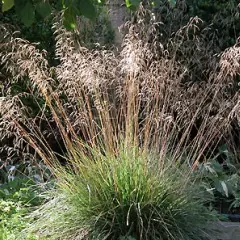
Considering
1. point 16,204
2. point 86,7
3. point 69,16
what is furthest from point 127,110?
point 86,7

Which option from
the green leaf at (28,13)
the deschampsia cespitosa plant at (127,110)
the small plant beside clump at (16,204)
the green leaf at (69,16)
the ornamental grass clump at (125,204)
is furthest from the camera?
the deschampsia cespitosa plant at (127,110)

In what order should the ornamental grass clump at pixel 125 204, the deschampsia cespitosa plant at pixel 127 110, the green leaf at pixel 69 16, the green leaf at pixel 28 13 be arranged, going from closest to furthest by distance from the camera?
1. the green leaf at pixel 28 13
2. the green leaf at pixel 69 16
3. the ornamental grass clump at pixel 125 204
4. the deschampsia cespitosa plant at pixel 127 110

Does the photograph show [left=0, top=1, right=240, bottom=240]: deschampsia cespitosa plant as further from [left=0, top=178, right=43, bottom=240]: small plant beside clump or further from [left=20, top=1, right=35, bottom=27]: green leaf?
[left=20, top=1, right=35, bottom=27]: green leaf

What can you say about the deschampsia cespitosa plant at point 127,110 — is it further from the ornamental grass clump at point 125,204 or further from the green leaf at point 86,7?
the green leaf at point 86,7

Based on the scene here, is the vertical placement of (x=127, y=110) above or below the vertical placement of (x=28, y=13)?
below

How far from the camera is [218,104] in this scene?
504 cm

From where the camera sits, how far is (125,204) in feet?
12.7

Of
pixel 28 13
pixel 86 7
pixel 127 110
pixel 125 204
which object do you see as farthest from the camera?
pixel 127 110

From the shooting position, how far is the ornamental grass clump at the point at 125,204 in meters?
3.83

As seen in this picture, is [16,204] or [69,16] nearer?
[69,16]

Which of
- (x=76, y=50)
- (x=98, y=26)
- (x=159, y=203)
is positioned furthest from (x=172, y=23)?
(x=159, y=203)

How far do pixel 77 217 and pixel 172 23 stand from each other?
3066 millimetres

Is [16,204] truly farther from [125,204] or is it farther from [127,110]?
[127,110]

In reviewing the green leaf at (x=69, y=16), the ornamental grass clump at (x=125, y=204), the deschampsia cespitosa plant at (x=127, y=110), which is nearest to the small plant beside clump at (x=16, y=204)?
the ornamental grass clump at (x=125, y=204)
